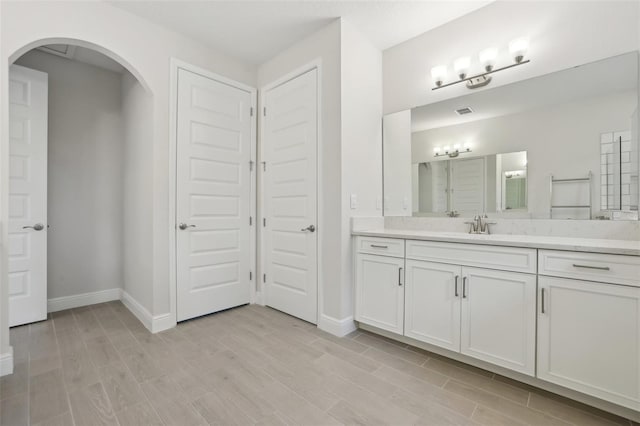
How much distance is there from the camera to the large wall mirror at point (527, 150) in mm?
1841

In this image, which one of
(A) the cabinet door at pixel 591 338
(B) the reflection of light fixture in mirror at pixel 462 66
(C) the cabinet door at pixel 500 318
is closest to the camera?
(A) the cabinet door at pixel 591 338

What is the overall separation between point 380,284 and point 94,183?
335cm

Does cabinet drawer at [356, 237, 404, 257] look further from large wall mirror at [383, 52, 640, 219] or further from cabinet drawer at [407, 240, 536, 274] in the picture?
large wall mirror at [383, 52, 640, 219]

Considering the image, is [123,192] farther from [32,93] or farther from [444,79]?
[444,79]

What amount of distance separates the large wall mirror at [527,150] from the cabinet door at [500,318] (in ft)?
2.37

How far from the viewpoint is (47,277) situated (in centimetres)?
298

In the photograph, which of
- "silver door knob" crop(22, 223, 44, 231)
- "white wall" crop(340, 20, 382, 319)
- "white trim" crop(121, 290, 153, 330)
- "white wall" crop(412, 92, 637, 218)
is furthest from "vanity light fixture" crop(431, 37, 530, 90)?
"silver door knob" crop(22, 223, 44, 231)

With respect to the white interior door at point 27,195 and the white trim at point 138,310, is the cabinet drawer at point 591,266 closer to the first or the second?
the white trim at point 138,310

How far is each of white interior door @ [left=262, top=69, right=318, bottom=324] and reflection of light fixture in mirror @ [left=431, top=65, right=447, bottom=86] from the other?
1062mm

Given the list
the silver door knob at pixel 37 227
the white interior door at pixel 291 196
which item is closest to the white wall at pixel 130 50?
the white interior door at pixel 291 196

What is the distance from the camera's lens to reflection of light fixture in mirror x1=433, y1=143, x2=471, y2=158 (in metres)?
2.52

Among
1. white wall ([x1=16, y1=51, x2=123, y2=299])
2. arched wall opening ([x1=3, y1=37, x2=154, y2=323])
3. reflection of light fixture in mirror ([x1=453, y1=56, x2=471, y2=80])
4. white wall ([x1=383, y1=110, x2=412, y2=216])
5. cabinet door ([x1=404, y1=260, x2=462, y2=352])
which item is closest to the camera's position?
cabinet door ([x1=404, y1=260, x2=462, y2=352])

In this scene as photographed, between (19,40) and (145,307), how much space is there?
223cm

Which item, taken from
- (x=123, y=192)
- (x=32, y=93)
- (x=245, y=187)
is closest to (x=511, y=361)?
(x=245, y=187)
